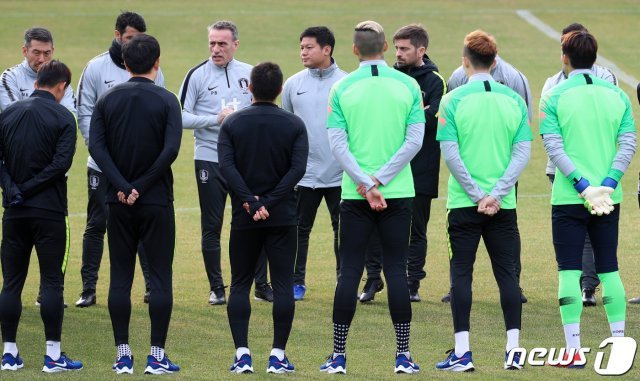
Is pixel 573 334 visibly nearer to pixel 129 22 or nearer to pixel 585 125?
pixel 585 125

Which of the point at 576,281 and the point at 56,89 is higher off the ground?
the point at 56,89

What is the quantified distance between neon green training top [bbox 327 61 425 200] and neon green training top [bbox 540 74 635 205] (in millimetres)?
903

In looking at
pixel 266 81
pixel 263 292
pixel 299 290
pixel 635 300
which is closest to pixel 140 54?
pixel 266 81

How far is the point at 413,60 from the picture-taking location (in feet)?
29.7

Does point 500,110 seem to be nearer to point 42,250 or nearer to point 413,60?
point 413,60

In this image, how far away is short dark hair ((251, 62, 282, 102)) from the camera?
6852mm

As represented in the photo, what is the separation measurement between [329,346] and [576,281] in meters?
1.78

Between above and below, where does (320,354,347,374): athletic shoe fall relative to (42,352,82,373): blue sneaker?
above

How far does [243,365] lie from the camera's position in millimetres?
6859

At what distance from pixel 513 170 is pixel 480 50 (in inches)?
30.8

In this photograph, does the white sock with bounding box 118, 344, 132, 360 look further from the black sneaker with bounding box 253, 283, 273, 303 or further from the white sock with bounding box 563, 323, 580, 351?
the white sock with bounding box 563, 323, 580, 351

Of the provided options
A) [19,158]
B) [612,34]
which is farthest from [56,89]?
[612,34]

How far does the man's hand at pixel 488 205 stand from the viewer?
271 inches

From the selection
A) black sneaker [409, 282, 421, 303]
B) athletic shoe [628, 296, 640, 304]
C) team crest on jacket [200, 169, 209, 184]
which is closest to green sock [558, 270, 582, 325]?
athletic shoe [628, 296, 640, 304]
